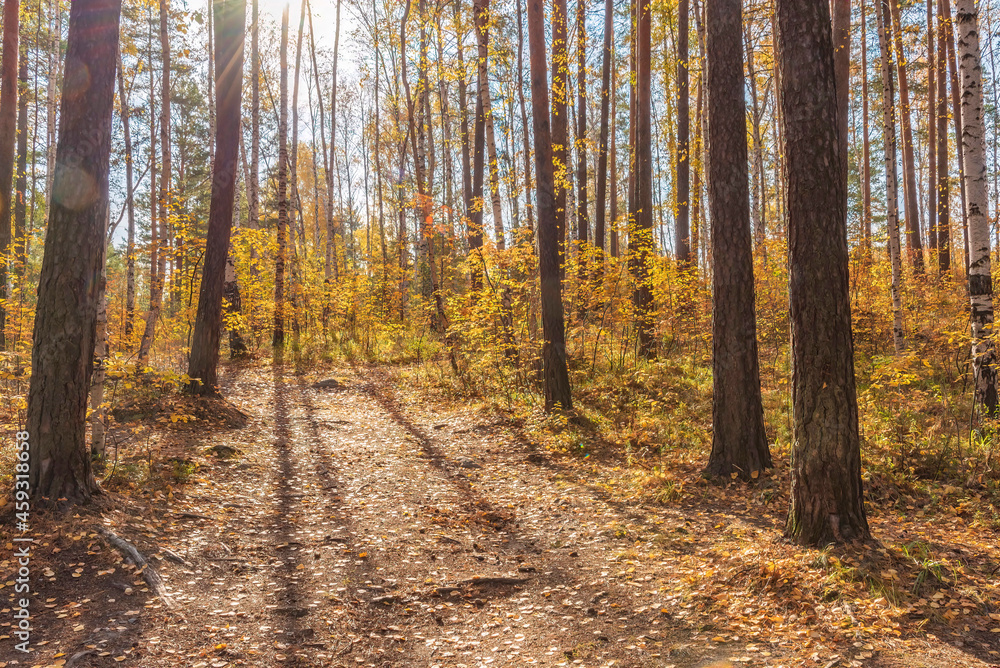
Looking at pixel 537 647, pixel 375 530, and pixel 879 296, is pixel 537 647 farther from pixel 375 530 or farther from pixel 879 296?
pixel 879 296

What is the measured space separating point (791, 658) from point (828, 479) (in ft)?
5.13

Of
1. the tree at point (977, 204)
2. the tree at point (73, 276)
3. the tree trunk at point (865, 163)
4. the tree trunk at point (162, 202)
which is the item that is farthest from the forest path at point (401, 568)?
the tree trunk at point (865, 163)

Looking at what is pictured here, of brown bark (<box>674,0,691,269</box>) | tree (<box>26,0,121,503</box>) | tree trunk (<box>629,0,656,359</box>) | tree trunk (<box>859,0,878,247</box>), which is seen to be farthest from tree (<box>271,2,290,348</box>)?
tree trunk (<box>859,0,878,247</box>)

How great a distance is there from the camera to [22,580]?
12.0 feet

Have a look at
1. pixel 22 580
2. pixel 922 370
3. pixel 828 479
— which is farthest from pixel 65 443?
pixel 922 370

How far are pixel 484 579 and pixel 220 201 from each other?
26.3ft

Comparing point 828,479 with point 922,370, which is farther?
point 922,370

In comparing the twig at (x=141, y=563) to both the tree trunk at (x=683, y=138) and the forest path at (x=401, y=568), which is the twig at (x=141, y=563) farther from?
the tree trunk at (x=683, y=138)

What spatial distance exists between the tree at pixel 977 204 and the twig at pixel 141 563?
8.20 m

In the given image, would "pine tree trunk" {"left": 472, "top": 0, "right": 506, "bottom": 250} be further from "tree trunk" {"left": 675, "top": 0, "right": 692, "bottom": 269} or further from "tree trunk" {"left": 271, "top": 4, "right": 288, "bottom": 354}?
"tree trunk" {"left": 271, "top": 4, "right": 288, "bottom": 354}

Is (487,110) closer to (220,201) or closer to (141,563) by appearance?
(220,201)

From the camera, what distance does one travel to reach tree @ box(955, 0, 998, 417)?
6109 mm

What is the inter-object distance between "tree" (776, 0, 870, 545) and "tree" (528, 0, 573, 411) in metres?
4.65

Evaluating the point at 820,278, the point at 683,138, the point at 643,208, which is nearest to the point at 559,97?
the point at 643,208
